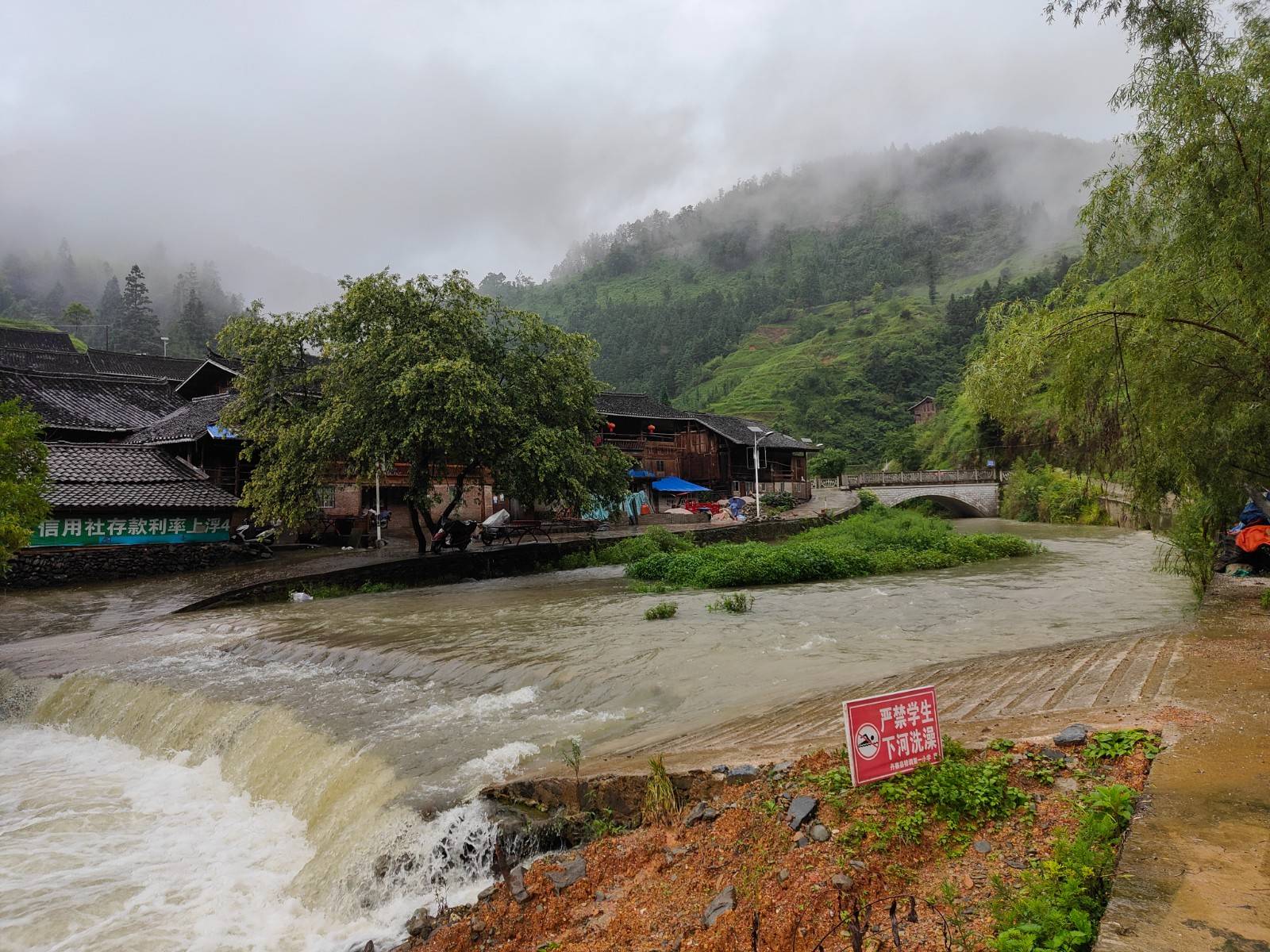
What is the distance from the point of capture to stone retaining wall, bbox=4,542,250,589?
18.2 m

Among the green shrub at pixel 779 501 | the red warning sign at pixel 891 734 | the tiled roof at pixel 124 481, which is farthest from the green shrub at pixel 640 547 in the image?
the red warning sign at pixel 891 734

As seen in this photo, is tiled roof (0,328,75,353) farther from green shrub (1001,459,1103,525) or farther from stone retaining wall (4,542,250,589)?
green shrub (1001,459,1103,525)

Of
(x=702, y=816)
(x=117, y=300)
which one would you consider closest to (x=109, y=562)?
(x=702, y=816)

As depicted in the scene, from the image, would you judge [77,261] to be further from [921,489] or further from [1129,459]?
[1129,459]

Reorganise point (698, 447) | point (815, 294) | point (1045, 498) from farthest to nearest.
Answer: point (815, 294)
point (1045, 498)
point (698, 447)

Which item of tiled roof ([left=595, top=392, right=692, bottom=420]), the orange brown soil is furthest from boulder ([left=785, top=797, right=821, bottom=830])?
tiled roof ([left=595, top=392, right=692, bottom=420])

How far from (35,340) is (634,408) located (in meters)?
39.0

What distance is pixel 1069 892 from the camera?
3238 millimetres

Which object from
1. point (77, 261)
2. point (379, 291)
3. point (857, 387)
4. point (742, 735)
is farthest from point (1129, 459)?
point (77, 261)

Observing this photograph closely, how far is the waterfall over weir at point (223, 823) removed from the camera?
18.2 feet

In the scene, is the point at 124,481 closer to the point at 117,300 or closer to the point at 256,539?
the point at 256,539

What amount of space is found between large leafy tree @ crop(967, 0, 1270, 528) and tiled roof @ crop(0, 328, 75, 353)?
55.6 m

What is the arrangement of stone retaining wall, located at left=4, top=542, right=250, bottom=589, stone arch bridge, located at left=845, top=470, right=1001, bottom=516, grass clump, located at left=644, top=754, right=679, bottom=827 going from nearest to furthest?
grass clump, located at left=644, top=754, right=679, bottom=827 < stone retaining wall, located at left=4, top=542, right=250, bottom=589 < stone arch bridge, located at left=845, top=470, right=1001, bottom=516

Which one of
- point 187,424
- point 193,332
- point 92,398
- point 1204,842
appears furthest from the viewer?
point 193,332
